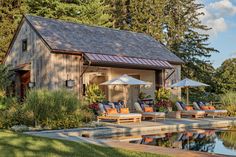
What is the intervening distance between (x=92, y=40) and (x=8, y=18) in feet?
42.5

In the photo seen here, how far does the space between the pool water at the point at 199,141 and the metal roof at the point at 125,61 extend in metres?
7.91

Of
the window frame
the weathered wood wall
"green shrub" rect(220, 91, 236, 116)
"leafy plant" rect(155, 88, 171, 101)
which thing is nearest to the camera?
the weathered wood wall

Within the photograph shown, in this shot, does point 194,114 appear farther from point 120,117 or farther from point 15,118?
point 15,118

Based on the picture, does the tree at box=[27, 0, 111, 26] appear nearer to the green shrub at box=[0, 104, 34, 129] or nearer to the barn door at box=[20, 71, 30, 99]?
the barn door at box=[20, 71, 30, 99]

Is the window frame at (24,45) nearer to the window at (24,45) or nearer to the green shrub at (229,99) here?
the window at (24,45)

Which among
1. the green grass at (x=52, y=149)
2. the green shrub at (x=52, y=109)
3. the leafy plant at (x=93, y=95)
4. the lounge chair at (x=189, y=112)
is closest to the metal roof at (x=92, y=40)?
the leafy plant at (x=93, y=95)

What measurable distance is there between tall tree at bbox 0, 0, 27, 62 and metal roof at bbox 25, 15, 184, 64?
29.5 feet

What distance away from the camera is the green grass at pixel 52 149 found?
25.6 ft

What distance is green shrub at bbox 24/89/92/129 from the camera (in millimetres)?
13836

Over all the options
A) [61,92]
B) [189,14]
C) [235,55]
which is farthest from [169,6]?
[61,92]

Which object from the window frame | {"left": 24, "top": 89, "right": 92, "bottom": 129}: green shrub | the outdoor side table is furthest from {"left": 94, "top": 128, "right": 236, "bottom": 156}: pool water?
the window frame

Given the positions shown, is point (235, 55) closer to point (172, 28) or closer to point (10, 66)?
point (172, 28)

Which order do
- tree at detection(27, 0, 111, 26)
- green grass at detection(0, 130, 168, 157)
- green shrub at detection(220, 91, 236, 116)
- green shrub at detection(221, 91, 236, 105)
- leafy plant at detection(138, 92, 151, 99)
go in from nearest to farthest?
green grass at detection(0, 130, 168, 157)
green shrub at detection(220, 91, 236, 116)
green shrub at detection(221, 91, 236, 105)
leafy plant at detection(138, 92, 151, 99)
tree at detection(27, 0, 111, 26)

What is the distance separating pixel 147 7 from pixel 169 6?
488cm
